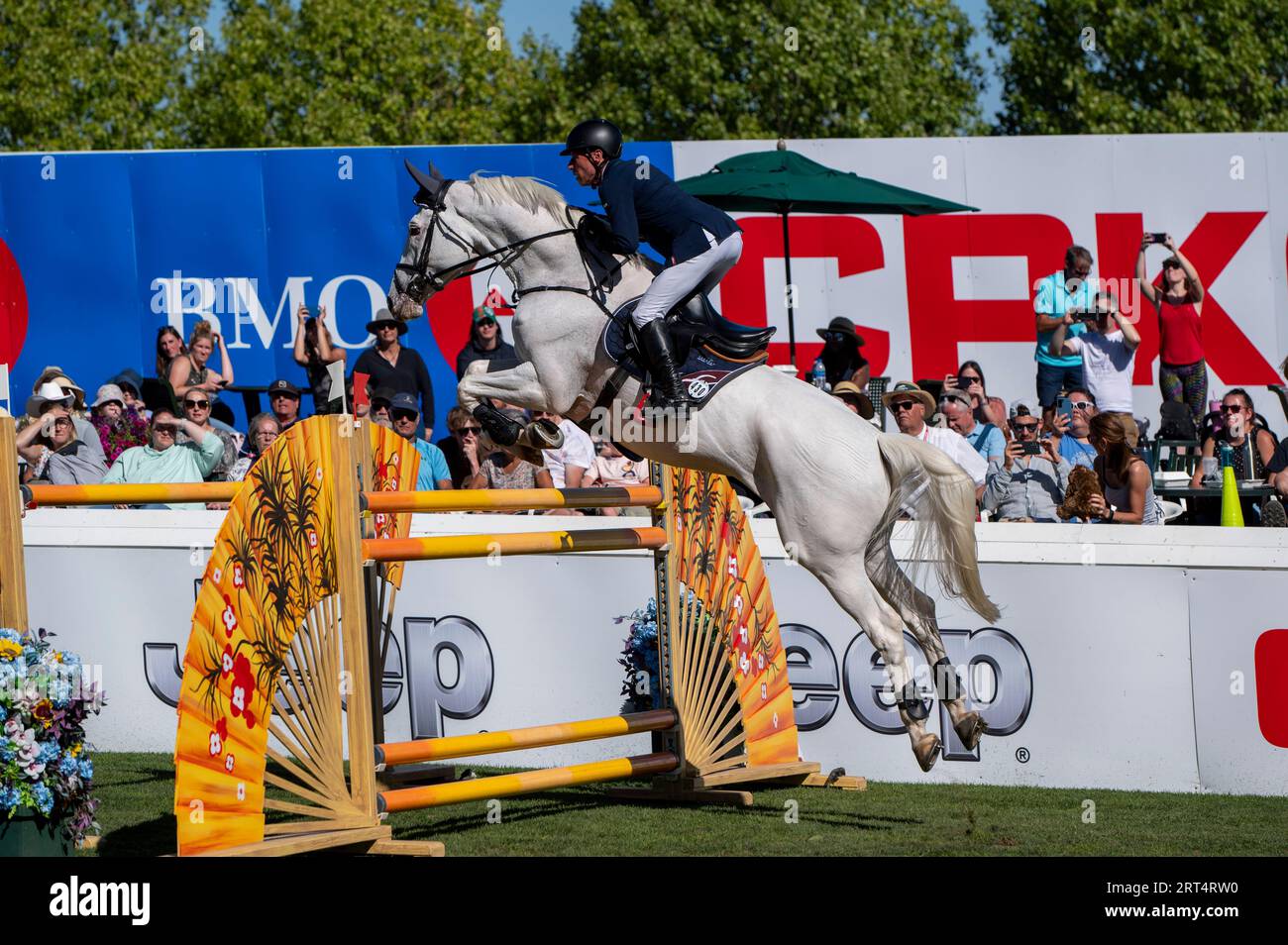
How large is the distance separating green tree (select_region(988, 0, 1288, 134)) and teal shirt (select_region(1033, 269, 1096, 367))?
21.1 metres

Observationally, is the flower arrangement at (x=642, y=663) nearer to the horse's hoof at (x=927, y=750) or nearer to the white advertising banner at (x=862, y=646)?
the white advertising banner at (x=862, y=646)

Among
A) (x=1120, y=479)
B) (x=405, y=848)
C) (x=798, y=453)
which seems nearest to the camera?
(x=405, y=848)

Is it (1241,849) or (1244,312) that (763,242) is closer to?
(1244,312)

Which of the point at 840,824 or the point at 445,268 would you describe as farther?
the point at 445,268

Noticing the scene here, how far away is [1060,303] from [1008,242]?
865 mm

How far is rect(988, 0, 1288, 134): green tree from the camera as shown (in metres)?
32.2

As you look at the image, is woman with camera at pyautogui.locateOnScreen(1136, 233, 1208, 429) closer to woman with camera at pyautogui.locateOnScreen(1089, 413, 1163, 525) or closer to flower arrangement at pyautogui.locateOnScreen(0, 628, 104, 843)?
woman with camera at pyautogui.locateOnScreen(1089, 413, 1163, 525)

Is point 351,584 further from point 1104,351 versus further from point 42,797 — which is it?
point 1104,351

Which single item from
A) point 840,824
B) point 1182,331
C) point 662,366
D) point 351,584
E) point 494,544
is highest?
point 1182,331

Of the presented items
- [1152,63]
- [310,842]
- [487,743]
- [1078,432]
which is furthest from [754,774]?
[1152,63]

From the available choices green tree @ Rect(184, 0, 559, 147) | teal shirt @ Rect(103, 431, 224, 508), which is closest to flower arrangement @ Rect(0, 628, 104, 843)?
teal shirt @ Rect(103, 431, 224, 508)

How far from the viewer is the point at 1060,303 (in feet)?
37.9

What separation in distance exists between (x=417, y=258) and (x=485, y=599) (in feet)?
6.12

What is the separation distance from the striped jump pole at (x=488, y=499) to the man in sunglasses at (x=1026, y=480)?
3120mm
